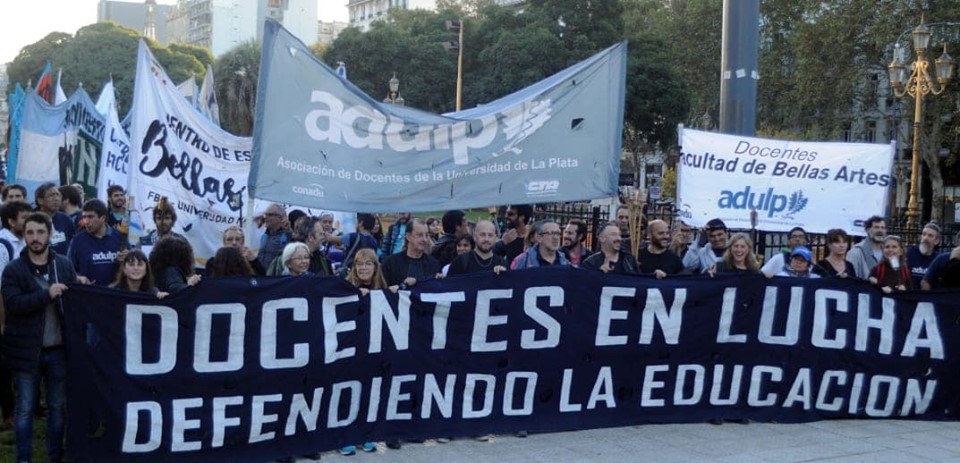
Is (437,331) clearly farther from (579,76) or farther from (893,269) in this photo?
(893,269)

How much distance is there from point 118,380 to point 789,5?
150ft

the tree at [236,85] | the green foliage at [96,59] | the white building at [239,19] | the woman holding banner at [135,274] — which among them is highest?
the white building at [239,19]

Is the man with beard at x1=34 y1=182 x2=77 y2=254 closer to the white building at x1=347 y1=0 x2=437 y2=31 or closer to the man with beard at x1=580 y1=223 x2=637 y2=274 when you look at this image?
the man with beard at x1=580 y1=223 x2=637 y2=274

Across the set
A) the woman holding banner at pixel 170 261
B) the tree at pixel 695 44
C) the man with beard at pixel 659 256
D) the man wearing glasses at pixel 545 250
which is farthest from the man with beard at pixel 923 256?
the tree at pixel 695 44

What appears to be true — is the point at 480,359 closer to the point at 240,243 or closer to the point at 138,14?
the point at 240,243

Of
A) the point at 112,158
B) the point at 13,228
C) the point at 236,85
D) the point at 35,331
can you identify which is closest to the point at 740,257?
the point at 35,331

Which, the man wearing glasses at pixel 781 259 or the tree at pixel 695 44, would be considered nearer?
the man wearing glasses at pixel 781 259

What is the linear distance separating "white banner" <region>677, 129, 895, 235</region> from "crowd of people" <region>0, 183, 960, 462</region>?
28 cm

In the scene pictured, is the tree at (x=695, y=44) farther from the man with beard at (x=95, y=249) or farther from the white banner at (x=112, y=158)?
the man with beard at (x=95, y=249)

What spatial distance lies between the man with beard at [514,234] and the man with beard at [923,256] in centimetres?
373

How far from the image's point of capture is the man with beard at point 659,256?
28.2 feet

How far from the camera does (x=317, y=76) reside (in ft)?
24.3

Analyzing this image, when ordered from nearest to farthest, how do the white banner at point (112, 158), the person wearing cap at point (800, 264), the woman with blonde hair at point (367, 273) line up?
the woman with blonde hair at point (367, 273)
the person wearing cap at point (800, 264)
the white banner at point (112, 158)

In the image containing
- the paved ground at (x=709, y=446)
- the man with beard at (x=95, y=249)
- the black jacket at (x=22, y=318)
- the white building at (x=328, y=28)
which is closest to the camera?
the black jacket at (x=22, y=318)
